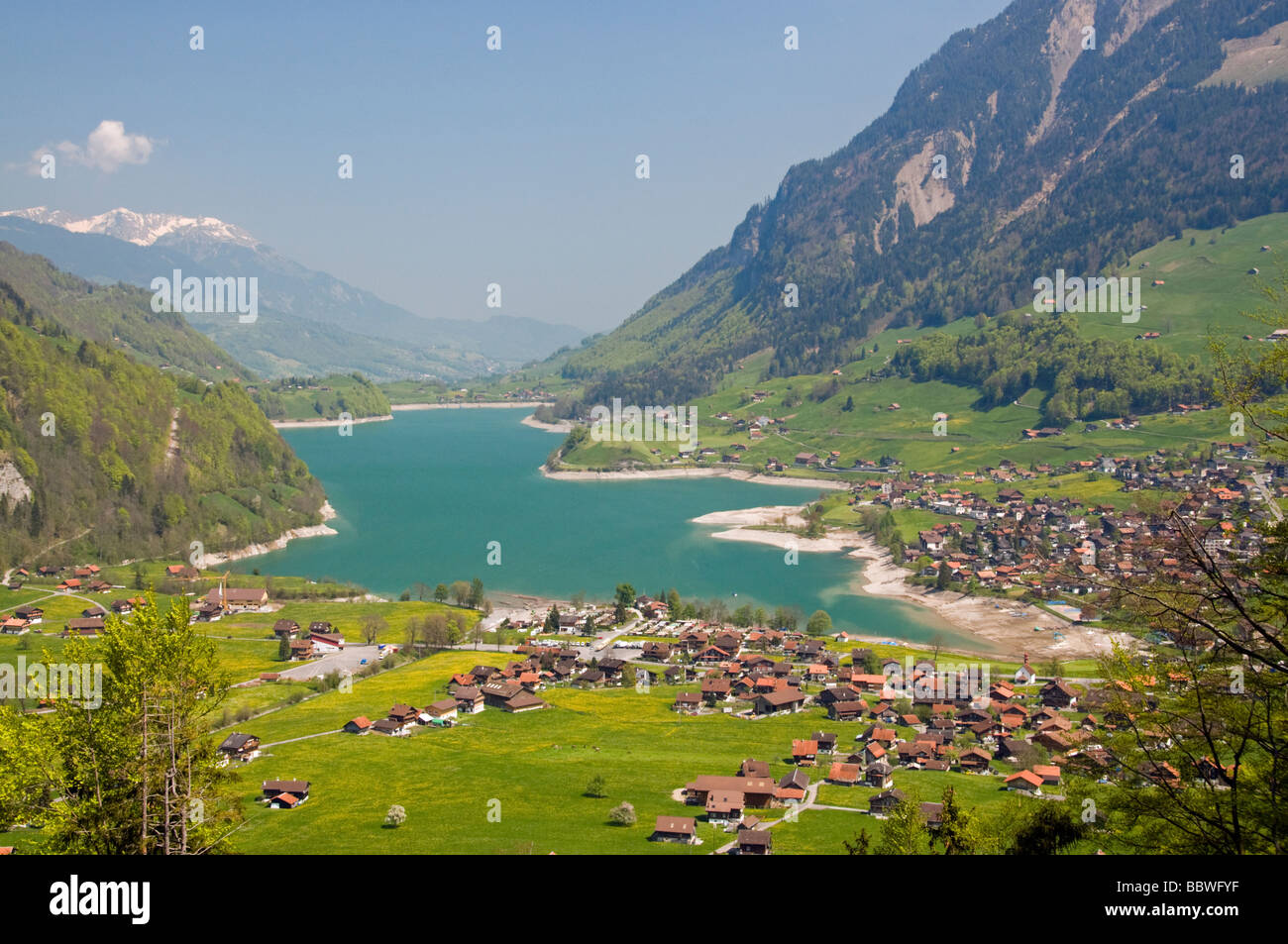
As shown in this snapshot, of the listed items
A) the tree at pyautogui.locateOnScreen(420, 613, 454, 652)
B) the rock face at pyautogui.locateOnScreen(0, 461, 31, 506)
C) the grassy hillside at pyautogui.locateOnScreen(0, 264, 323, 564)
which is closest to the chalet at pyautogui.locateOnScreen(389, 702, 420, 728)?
the tree at pyautogui.locateOnScreen(420, 613, 454, 652)

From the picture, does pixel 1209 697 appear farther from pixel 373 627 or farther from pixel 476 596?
pixel 476 596

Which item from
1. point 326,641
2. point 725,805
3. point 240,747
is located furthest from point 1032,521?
point 240,747

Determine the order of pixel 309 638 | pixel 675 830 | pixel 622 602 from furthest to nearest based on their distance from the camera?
1. pixel 622 602
2. pixel 309 638
3. pixel 675 830

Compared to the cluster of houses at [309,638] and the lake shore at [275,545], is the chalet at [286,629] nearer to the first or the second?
the cluster of houses at [309,638]

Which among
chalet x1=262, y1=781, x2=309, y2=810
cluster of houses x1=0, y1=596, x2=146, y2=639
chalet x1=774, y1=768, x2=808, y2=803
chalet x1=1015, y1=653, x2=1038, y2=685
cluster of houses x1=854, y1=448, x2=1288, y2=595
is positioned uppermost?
cluster of houses x1=854, y1=448, x2=1288, y2=595

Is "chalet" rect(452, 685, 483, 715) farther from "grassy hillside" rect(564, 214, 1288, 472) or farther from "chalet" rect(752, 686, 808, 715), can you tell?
"grassy hillside" rect(564, 214, 1288, 472)

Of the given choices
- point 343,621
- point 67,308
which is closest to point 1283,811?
point 343,621

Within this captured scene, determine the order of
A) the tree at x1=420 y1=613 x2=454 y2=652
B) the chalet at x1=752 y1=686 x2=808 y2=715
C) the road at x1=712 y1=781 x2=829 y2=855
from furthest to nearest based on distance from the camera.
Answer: the tree at x1=420 y1=613 x2=454 y2=652, the chalet at x1=752 y1=686 x2=808 y2=715, the road at x1=712 y1=781 x2=829 y2=855
